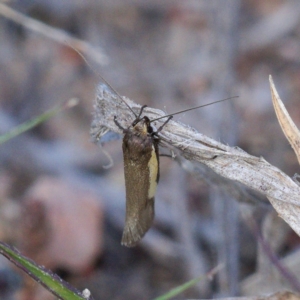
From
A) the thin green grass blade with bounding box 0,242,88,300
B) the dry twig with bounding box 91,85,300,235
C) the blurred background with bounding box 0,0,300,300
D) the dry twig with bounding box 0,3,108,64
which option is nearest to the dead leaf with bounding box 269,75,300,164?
the dry twig with bounding box 91,85,300,235

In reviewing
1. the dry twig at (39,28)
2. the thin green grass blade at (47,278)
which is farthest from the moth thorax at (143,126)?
the thin green grass blade at (47,278)

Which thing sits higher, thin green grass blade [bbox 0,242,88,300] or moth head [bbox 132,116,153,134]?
moth head [bbox 132,116,153,134]

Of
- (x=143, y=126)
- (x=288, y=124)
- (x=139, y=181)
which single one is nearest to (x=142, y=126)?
(x=143, y=126)

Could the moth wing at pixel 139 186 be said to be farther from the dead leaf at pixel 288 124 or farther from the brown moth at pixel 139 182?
the dead leaf at pixel 288 124

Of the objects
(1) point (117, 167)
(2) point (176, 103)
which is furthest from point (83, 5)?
(1) point (117, 167)

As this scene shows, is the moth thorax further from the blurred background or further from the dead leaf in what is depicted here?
the dead leaf

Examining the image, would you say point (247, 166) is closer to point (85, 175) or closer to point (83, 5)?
point (85, 175)
